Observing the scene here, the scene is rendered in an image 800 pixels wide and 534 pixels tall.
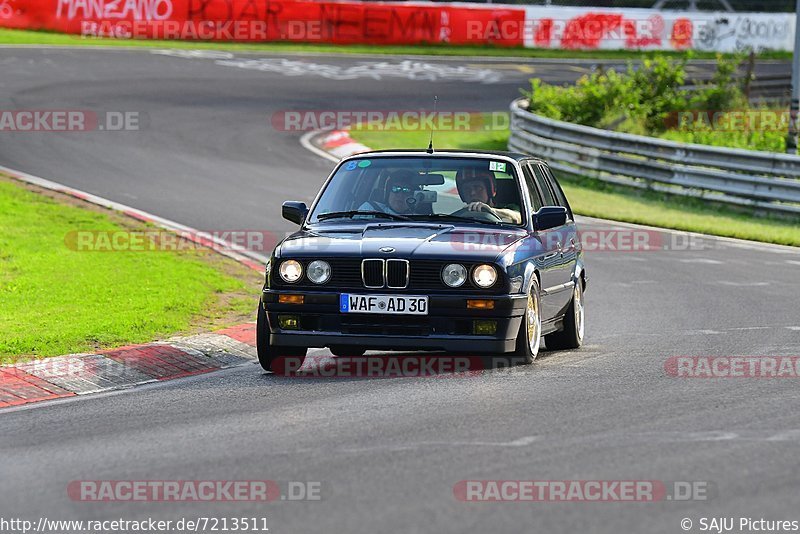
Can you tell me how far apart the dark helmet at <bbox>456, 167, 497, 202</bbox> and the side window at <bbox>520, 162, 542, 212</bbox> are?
354mm

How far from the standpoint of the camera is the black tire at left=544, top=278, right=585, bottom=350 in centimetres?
1068

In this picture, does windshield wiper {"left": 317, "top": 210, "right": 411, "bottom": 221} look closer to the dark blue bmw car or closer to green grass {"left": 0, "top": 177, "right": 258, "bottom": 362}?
the dark blue bmw car

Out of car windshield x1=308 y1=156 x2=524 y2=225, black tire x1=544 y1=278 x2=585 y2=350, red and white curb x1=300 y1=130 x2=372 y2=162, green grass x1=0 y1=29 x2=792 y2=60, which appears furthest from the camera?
green grass x1=0 y1=29 x2=792 y2=60

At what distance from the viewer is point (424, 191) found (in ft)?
32.6

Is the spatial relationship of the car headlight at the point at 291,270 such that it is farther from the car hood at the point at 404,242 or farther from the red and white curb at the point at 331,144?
the red and white curb at the point at 331,144

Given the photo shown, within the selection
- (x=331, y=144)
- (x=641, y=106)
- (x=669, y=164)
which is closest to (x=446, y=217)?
(x=669, y=164)

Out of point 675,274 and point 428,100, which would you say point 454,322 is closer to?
point 675,274

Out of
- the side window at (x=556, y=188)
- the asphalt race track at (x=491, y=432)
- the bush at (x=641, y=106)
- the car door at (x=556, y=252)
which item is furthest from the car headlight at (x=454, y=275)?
the bush at (x=641, y=106)

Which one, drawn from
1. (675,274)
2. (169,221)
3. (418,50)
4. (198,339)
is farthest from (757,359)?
(418,50)

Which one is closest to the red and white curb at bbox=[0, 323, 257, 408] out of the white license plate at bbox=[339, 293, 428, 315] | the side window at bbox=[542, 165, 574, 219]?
the white license plate at bbox=[339, 293, 428, 315]

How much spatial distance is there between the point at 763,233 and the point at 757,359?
10243 millimetres

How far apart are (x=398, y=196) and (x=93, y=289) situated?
3.81 meters

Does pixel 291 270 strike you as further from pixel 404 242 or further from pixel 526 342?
pixel 526 342

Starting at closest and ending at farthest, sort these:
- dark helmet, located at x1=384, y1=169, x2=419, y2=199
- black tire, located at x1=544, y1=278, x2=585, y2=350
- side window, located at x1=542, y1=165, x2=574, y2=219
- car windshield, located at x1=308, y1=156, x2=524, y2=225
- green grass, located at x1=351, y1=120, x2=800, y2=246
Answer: car windshield, located at x1=308, y1=156, x2=524, y2=225
dark helmet, located at x1=384, y1=169, x2=419, y2=199
black tire, located at x1=544, y1=278, x2=585, y2=350
side window, located at x1=542, y1=165, x2=574, y2=219
green grass, located at x1=351, y1=120, x2=800, y2=246
